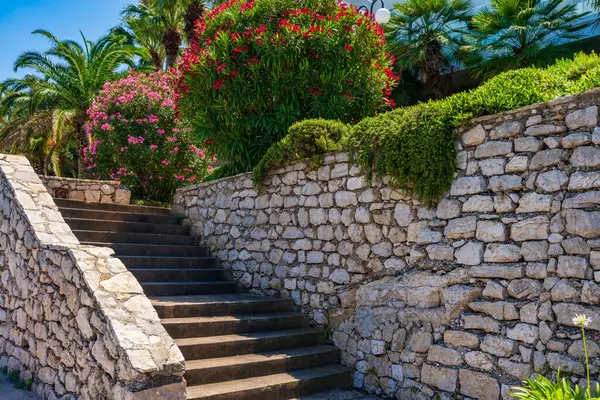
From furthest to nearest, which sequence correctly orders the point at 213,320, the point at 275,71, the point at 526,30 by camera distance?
the point at 526,30 → the point at 275,71 → the point at 213,320

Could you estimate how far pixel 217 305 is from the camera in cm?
A: 593

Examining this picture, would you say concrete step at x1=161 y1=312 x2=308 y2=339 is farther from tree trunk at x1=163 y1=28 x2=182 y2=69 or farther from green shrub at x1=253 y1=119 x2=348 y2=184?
tree trunk at x1=163 y1=28 x2=182 y2=69

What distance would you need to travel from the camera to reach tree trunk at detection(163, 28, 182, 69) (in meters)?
16.0

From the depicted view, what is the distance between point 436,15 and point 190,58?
6.10 meters

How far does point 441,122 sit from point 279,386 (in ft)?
9.76

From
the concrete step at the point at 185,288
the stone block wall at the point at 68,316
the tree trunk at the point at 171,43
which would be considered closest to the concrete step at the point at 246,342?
the stone block wall at the point at 68,316

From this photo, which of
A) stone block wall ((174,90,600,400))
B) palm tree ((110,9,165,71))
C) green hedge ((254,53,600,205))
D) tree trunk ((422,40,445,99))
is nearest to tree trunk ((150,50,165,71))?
palm tree ((110,9,165,71))

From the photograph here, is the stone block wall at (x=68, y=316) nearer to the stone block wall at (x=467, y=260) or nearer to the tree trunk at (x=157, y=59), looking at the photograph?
the stone block wall at (x=467, y=260)

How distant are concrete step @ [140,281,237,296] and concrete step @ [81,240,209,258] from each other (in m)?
0.84

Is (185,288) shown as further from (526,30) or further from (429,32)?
(429,32)

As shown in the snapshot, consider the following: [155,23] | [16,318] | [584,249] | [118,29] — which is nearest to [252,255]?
[16,318]

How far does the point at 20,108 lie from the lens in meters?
18.1

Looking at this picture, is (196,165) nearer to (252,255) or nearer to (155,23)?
(252,255)

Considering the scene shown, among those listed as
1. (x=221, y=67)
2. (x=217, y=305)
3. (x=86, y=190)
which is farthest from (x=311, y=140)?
(x=86, y=190)
